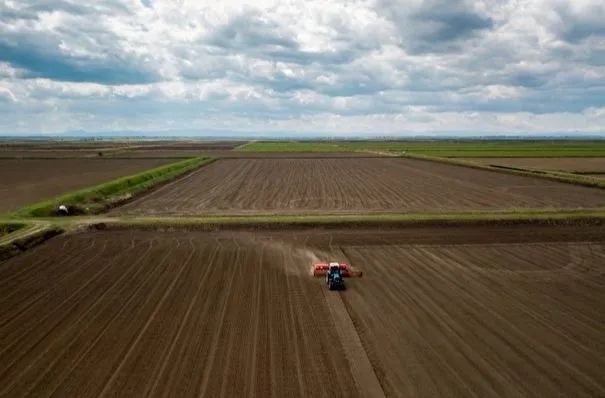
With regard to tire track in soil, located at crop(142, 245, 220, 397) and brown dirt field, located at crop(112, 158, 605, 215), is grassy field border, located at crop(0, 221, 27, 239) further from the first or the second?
tire track in soil, located at crop(142, 245, 220, 397)

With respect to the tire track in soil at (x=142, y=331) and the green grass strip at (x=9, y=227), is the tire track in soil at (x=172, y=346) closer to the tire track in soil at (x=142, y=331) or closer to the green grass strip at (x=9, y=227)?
the tire track in soil at (x=142, y=331)

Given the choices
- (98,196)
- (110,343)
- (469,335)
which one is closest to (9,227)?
(98,196)

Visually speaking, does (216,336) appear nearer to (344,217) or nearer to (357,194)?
(344,217)

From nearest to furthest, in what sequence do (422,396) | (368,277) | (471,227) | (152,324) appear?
(422,396), (152,324), (368,277), (471,227)

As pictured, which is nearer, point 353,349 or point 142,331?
point 353,349

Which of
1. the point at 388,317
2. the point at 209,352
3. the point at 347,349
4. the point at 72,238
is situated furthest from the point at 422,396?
the point at 72,238

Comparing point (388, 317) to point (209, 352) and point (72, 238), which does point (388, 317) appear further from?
point (72, 238)

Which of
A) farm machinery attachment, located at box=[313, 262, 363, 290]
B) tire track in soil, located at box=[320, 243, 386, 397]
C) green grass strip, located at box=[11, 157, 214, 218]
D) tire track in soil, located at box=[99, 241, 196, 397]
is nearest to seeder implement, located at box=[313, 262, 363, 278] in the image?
farm machinery attachment, located at box=[313, 262, 363, 290]
